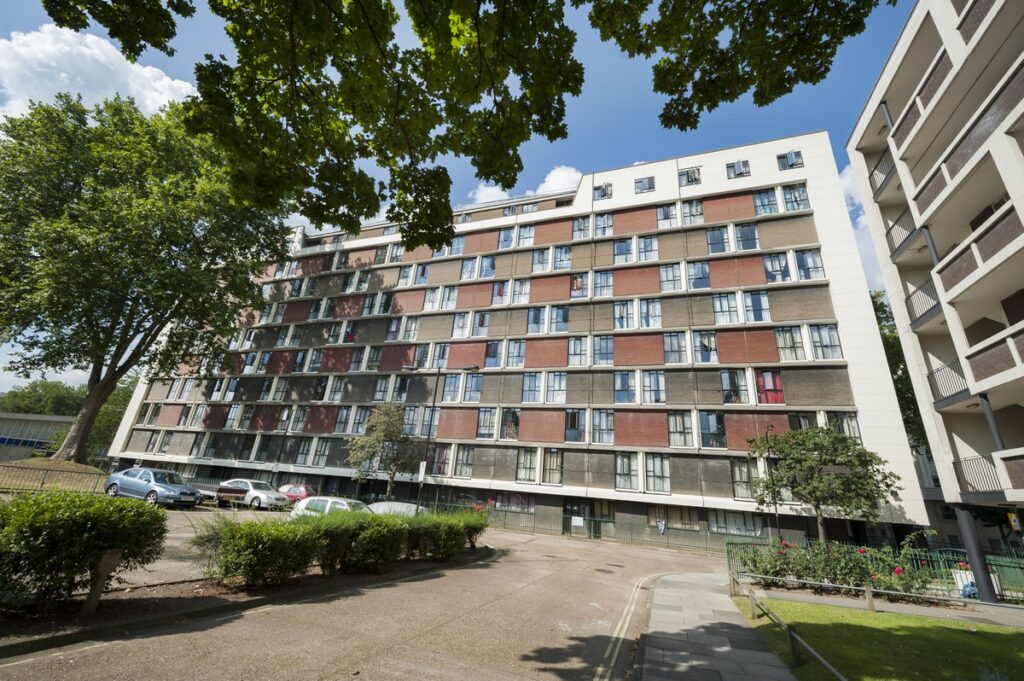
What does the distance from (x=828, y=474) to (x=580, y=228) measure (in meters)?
24.8

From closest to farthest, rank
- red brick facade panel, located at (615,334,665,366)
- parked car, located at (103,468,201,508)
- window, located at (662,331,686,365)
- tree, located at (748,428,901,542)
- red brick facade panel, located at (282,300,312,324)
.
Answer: parked car, located at (103,468,201,508) → tree, located at (748,428,901,542) → window, located at (662,331,686,365) → red brick facade panel, located at (615,334,665,366) → red brick facade panel, located at (282,300,312,324)

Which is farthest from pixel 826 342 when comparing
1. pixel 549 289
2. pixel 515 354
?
pixel 515 354

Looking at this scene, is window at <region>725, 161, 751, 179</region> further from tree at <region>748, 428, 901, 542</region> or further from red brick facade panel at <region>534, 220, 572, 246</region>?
tree at <region>748, 428, 901, 542</region>

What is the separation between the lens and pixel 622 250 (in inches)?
1335

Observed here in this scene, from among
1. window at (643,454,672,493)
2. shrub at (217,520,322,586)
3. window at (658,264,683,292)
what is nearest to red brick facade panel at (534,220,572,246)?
window at (658,264,683,292)

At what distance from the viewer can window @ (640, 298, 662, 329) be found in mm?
30516

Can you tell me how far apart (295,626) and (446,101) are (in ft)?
25.7

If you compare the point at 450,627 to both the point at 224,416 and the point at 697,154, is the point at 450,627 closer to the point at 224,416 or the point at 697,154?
the point at 697,154

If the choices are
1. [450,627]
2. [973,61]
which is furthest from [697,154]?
[450,627]

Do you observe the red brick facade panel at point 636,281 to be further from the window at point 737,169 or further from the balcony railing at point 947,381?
the balcony railing at point 947,381

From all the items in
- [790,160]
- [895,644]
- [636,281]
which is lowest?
[895,644]

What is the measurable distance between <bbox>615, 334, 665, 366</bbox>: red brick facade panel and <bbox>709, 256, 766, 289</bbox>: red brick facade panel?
5.87m

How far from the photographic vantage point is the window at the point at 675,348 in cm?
2895

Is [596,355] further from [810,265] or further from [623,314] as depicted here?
[810,265]
